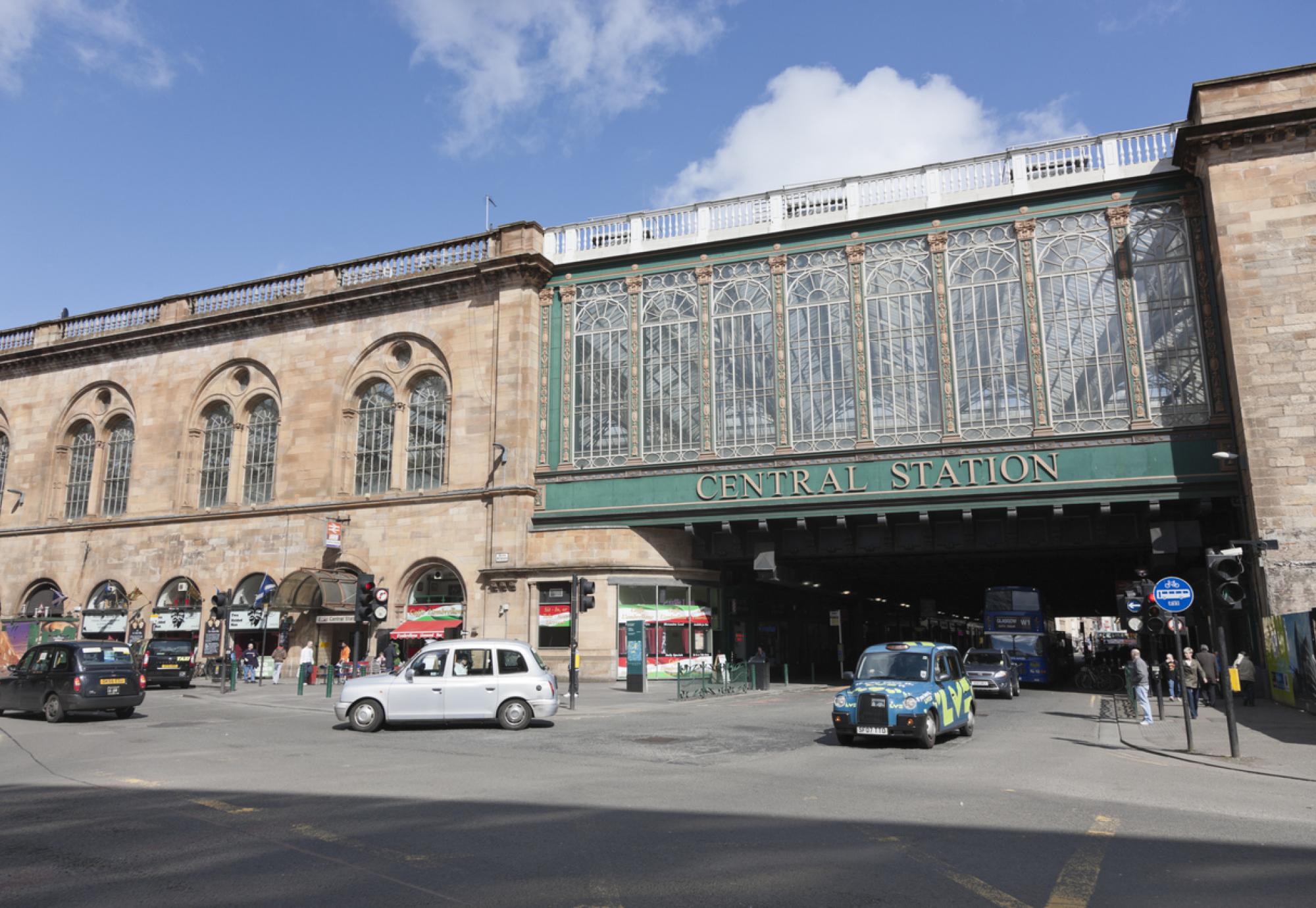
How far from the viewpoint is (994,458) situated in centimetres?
2794

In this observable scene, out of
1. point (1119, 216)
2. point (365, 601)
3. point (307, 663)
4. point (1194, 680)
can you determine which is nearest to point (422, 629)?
point (307, 663)

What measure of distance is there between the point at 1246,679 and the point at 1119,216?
Result: 1419cm

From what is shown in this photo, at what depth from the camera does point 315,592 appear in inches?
1315

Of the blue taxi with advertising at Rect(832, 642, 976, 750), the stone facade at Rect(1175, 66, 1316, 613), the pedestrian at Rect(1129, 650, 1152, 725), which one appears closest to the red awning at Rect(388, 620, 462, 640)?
the blue taxi with advertising at Rect(832, 642, 976, 750)

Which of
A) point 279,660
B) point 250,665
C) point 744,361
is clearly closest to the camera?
point 744,361

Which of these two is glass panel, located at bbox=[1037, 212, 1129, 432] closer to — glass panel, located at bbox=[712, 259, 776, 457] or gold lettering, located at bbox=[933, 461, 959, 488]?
gold lettering, located at bbox=[933, 461, 959, 488]

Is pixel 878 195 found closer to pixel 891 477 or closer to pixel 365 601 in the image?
pixel 891 477

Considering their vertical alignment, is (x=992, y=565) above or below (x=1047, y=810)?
above

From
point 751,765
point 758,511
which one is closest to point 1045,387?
point 758,511

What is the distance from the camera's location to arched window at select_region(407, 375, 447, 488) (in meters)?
35.2

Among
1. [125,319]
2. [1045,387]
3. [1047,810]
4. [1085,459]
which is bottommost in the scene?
[1047,810]

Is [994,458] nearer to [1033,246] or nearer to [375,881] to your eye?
[1033,246]

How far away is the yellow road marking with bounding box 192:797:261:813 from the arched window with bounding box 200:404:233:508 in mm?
32185

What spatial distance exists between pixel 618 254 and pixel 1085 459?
1756cm
